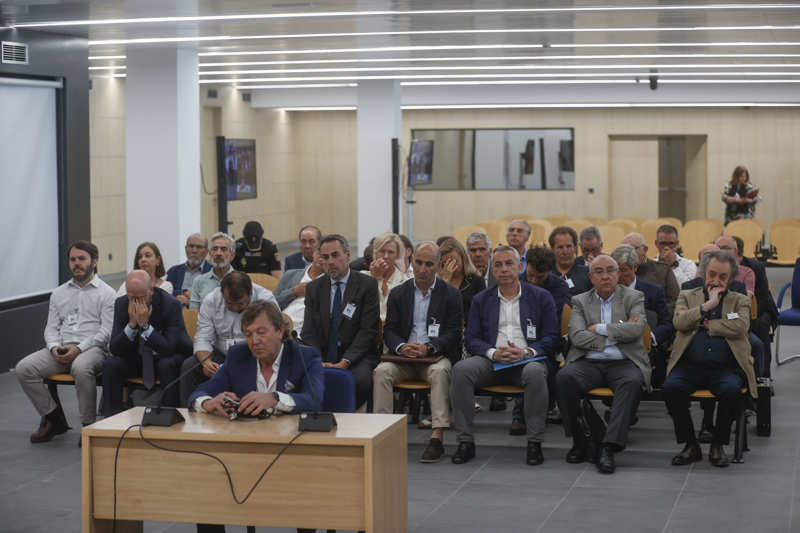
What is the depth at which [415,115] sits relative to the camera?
977 inches

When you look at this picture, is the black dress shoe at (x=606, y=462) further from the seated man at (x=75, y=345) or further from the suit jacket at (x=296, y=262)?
the suit jacket at (x=296, y=262)

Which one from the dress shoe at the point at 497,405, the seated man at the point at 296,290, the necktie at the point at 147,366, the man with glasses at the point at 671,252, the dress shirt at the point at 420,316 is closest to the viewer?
the necktie at the point at 147,366

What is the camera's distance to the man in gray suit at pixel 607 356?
6480 millimetres

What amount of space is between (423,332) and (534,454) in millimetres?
1129

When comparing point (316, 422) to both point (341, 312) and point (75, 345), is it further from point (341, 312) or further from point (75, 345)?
point (75, 345)

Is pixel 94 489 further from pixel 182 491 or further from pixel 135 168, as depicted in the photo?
pixel 135 168

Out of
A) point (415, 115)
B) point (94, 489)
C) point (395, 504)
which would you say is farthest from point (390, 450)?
point (415, 115)

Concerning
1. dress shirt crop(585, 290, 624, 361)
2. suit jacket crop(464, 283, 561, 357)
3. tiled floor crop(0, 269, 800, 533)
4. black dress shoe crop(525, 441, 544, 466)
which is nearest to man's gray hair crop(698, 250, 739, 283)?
dress shirt crop(585, 290, 624, 361)

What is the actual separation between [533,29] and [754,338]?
4.44 metres

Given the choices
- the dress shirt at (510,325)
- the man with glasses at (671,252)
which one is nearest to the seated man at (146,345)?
the dress shirt at (510,325)

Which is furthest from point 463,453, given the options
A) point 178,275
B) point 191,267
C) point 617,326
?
point 178,275

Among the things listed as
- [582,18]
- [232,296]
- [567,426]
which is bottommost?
[567,426]

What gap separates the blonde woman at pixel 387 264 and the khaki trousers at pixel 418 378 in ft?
3.17

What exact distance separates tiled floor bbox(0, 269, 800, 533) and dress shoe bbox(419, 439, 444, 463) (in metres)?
0.06
